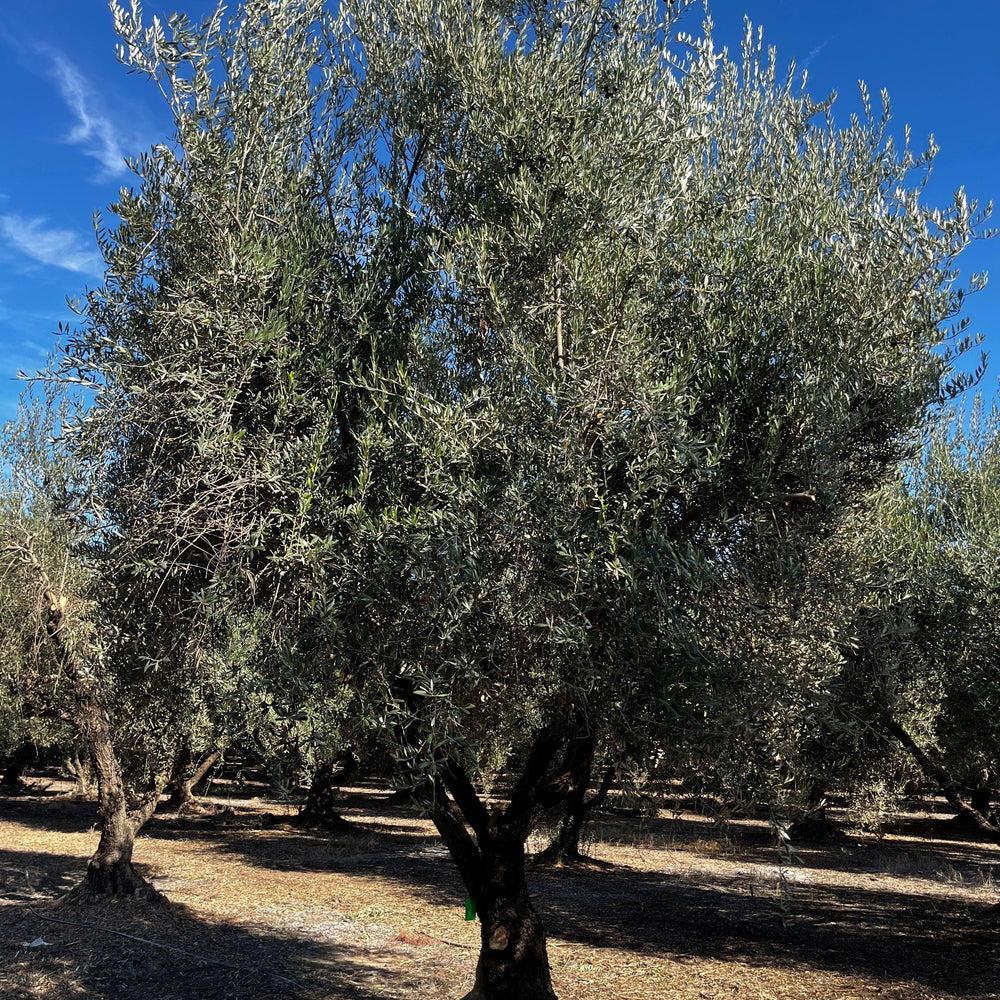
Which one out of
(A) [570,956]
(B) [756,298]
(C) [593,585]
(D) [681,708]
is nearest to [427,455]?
(C) [593,585]

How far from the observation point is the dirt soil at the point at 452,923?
36.6 ft

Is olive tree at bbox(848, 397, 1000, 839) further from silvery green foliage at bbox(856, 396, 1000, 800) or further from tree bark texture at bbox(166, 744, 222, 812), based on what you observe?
tree bark texture at bbox(166, 744, 222, 812)

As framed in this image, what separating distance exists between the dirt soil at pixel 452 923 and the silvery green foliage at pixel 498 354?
10.9ft

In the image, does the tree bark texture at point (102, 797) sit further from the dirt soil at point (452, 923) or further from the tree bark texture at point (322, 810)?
the tree bark texture at point (322, 810)

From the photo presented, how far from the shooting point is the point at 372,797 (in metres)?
43.8

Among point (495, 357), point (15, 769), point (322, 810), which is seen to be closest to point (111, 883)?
point (495, 357)

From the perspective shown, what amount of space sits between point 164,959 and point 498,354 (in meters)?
10.3

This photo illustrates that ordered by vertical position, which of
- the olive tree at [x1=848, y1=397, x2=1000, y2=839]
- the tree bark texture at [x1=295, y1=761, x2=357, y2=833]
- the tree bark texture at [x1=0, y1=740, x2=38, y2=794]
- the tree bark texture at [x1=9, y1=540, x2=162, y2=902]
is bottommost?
the tree bark texture at [x1=0, y1=740, x2=38, y2=794]

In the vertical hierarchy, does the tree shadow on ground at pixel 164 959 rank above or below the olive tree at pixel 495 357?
below

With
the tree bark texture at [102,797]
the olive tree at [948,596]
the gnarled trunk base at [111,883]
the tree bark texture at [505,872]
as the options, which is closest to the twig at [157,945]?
the gnarled trunk base at [111,883]

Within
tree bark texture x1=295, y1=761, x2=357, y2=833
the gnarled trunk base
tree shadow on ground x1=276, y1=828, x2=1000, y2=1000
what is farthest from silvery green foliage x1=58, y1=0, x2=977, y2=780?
tree bark texture x1=295, y1=761, x2=357, y2=833

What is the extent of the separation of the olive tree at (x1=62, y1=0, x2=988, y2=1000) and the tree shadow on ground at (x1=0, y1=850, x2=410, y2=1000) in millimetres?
3710

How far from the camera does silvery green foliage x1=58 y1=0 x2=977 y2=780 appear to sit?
6.32 meters

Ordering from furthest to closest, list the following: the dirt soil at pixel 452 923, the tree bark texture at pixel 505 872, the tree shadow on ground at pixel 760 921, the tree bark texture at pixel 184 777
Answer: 1. the tree bark texture at pixel 184 777
2. the tree shadow on ground at pixel 760 921
3. the dirt soil at pixel 452 923
4. the tree bark texture at pixel 505 872
